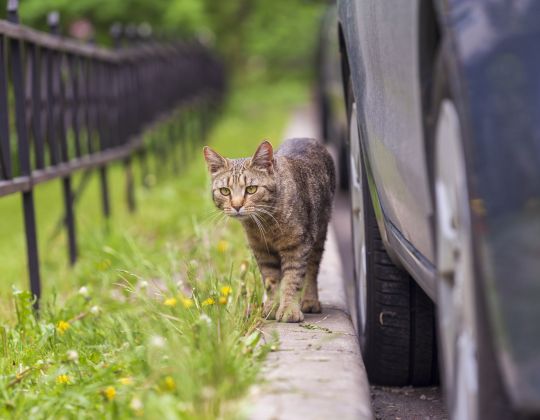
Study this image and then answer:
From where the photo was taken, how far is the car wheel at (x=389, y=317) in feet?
13.5

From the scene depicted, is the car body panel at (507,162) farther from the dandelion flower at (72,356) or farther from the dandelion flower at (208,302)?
the dandelion flower at (208,302)

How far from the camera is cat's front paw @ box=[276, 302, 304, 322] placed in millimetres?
4307

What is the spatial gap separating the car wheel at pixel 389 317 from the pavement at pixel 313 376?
12 cm

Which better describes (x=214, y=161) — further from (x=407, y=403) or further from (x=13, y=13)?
(x=13, y=13)

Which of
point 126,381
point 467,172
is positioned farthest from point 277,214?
point 467,172

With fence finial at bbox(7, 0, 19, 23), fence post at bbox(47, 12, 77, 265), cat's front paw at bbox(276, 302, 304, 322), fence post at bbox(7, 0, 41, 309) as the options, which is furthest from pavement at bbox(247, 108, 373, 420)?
fence post at bbox(47, 12, 77, 265)

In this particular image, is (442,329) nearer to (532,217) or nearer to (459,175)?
(459,175)

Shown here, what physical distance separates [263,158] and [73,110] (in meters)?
4.32

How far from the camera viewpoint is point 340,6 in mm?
4473

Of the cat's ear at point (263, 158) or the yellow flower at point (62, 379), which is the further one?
the cat's ear at point (263, 158)

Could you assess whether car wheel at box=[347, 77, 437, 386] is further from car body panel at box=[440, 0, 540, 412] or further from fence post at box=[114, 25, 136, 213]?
fence post at box=[114, 25, 136, 213]

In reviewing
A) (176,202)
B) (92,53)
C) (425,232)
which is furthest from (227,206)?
(176,202)

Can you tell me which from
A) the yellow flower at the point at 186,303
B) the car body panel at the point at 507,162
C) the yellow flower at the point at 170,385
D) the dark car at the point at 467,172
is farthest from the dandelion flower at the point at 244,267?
the car body panel at the point at 507,162

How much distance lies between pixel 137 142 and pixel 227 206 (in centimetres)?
762
